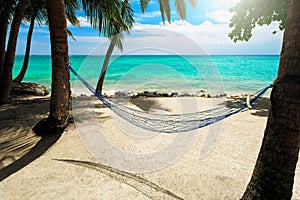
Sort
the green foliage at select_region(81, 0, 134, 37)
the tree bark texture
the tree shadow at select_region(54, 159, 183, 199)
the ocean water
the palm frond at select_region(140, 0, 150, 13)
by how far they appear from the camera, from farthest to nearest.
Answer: the ocean water → the palm frond at select_region(140, 0, 150, 13) → the green foliage at select_region(81, 0, 134, 37) → the tree bark texture → the tree shadow at select_region(54, 159, 183, 199)

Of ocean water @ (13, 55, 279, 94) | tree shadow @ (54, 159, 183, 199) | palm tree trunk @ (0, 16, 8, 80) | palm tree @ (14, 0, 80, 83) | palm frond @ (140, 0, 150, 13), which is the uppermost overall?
palm frond @ (140, 0, 150, 13)

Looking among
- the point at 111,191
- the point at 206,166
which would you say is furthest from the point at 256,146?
the point at 111,191

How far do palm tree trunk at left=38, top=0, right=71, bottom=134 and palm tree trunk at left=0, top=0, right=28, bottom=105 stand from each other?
2.03 m

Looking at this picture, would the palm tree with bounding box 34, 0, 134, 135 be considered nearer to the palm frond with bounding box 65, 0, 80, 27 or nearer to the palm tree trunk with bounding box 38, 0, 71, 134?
the palm tree trunk with bounding box 38, 0, 71, 134

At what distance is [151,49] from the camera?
360cm

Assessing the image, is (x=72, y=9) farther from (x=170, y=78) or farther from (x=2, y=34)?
(x=170, y=78)

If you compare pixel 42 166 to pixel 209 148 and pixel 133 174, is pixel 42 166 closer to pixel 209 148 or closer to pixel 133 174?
pixel 133 174

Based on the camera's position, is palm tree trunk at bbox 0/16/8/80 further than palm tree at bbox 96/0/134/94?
No

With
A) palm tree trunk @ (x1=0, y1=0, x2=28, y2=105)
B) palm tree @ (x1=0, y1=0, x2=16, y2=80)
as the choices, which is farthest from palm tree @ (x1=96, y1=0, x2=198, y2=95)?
palm tree @ (x1=0, y1=0, x2=16, y2=80)

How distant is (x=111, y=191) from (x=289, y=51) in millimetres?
1652

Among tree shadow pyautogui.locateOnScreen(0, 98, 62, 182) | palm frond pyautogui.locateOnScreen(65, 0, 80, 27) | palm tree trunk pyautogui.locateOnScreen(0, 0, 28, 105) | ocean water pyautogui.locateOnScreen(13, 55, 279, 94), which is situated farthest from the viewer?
ocean water pyautogui.locateOnScreen(13, 55, 279, 94)

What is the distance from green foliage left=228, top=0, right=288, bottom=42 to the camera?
4.59m

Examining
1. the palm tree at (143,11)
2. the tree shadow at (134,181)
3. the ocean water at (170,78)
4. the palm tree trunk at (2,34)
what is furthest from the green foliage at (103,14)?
the tree shadow at (134,181)

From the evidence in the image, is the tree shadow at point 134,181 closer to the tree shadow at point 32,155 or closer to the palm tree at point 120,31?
the tree shadow at point 32,155
